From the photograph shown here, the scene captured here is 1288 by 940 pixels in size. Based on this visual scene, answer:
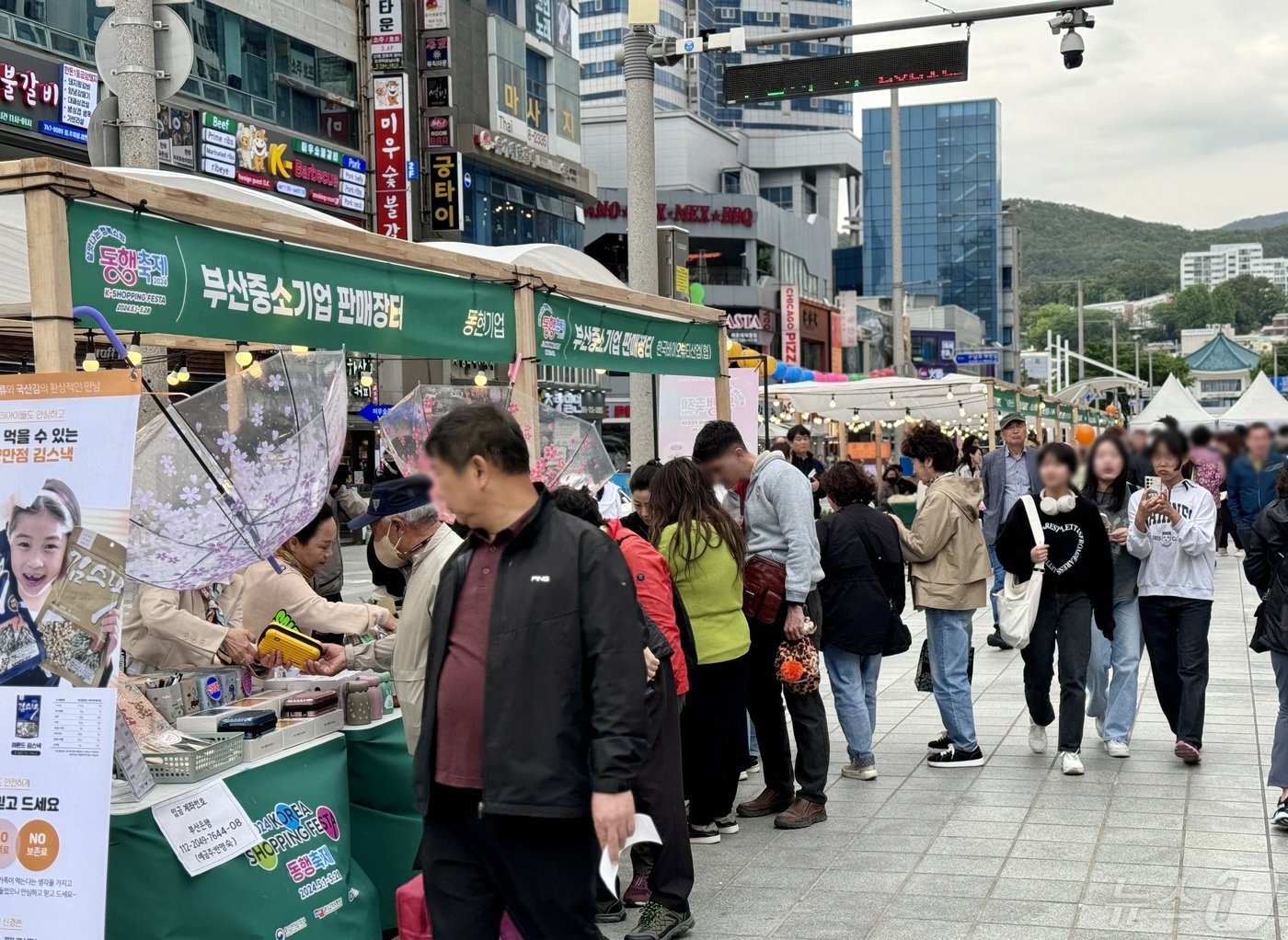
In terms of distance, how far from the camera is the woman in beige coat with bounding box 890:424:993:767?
7.89 metres

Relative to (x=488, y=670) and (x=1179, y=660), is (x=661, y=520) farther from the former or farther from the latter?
(x=1179, y=660)

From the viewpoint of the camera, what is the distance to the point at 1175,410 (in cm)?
152

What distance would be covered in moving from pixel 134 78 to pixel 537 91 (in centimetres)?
3668

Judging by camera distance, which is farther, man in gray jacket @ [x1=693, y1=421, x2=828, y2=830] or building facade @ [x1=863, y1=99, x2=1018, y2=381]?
building facade @ [x1=863, y1=99, x2=1018, y2=381]

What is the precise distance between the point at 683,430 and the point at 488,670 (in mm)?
7270

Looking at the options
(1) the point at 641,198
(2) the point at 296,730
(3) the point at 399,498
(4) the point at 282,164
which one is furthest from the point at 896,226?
(2) the point at 296,730

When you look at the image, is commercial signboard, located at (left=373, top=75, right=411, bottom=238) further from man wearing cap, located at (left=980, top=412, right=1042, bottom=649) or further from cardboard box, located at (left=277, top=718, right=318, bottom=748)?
cardboard box, located at (left=277, top=718, right=318, bottom=748)

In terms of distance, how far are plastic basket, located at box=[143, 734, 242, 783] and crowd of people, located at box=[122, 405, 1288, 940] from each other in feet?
2.11

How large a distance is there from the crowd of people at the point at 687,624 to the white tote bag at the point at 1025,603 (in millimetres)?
73

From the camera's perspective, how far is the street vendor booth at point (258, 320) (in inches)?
168

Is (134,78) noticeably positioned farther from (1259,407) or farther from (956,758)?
(1259,407)

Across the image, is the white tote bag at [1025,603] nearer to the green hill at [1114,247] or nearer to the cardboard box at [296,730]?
the cardboard box at [296,730]

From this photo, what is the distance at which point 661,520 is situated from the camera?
6254 mm

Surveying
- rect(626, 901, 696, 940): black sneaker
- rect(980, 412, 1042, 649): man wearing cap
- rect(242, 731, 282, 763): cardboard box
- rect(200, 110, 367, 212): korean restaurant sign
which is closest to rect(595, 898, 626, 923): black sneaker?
rect(626, 901, 696, 940): black sneaker
